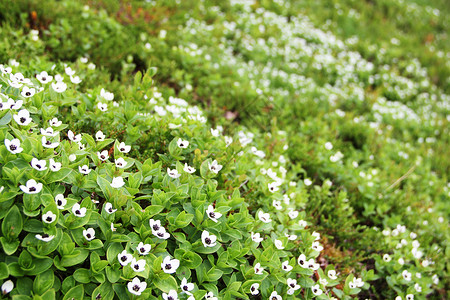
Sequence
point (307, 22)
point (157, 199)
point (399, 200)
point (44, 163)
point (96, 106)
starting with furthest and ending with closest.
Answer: point (307, 22) < point (399, 200) < point (96, 106) < point (157, 199) < point (44, 163)

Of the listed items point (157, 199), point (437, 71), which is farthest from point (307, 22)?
point (157, 199)

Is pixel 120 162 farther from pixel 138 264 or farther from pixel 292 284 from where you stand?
pixel 292 284

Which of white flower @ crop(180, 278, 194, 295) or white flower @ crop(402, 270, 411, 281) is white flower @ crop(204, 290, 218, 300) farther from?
white flower @ crop(402, 270, 411, 281)

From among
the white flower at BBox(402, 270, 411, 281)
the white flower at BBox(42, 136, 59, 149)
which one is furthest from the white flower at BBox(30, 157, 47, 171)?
the white flower at BBox(402, 270, 411, 281)

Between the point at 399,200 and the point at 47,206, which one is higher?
the point at 47,206

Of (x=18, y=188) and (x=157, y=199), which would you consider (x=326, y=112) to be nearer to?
(x=157, y=199)

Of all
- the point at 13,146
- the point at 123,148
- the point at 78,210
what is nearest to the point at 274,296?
the point at 78,210
